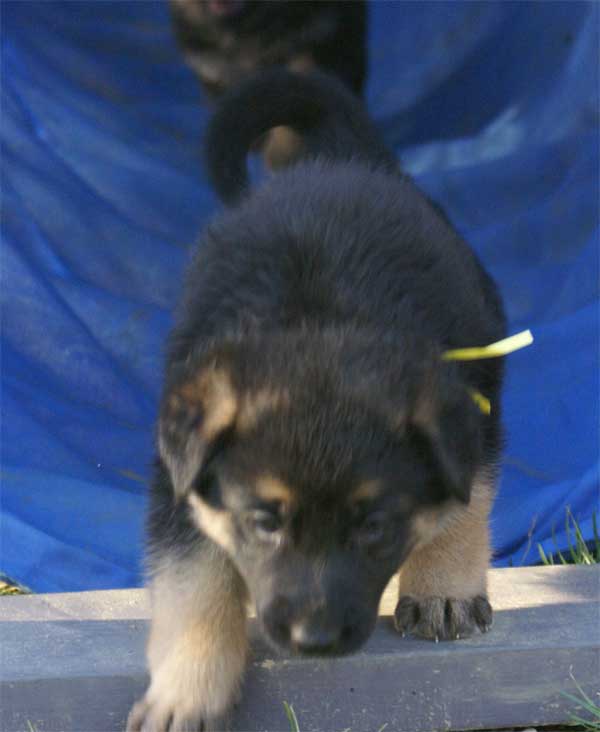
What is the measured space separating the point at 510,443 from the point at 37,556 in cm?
192

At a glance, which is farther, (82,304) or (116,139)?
(116,139)

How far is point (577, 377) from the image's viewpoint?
495 centimetres

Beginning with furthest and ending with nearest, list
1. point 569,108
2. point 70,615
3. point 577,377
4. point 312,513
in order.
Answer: point 569,108 → point 577,377 → point 70,615 → point 312,513

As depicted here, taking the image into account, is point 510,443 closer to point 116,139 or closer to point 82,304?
point 82,304

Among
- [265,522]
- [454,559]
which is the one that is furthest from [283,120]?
[265,522]

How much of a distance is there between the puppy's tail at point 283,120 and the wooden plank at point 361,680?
151 cm

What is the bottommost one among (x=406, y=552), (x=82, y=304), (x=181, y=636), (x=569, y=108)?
(x=181, y=636)

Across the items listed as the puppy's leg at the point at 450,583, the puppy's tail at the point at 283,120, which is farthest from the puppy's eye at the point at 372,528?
the puppy's tail at the point at 283,120

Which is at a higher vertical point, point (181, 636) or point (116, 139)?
point (116, 139)

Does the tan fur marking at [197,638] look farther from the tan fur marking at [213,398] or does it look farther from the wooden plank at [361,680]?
the tan fur marking at [213,398]

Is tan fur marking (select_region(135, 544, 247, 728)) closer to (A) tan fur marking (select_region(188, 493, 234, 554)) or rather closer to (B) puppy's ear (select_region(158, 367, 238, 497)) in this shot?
(A) tan fur marking (select_region(188, 493, 234, 554))

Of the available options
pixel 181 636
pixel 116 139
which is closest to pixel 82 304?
pixel 116 139

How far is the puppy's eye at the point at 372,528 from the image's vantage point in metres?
2.51

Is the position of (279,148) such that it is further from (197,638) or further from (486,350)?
(197,638)
